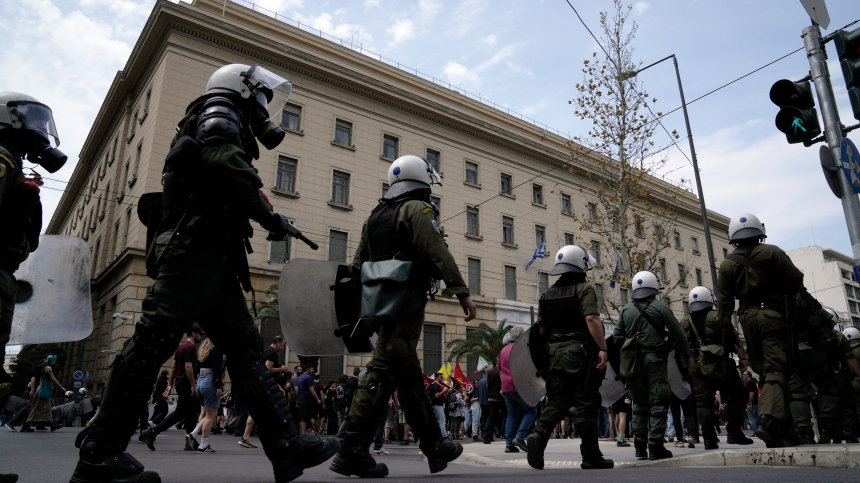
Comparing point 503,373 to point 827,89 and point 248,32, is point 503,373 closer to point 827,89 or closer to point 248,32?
point 827,89

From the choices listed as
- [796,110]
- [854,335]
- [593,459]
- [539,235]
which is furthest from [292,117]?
[593,459]

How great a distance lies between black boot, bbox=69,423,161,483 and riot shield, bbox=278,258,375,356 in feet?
5.11

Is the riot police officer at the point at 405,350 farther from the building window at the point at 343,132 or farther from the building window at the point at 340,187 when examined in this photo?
the building window at the point at 343,132

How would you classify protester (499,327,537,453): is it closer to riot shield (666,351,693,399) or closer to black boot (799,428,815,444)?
riot shield (666,351,693,399)

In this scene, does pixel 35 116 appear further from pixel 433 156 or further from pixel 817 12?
pixel 433 156

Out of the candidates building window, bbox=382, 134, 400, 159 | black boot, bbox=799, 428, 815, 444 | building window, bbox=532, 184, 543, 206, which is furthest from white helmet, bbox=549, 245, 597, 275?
building window, bbox=532, 184, 543, 206

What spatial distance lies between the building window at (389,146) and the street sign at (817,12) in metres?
22.3

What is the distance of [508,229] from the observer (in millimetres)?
31484

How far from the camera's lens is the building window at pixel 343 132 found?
86.6 feet

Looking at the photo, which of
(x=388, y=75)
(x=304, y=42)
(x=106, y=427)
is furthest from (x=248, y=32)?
(x=106, y=427)

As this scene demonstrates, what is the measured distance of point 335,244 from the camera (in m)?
25.0

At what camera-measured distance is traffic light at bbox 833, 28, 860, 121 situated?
20.0ft

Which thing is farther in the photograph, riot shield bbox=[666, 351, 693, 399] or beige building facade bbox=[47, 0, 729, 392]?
beige building facade bbox=[47, 0, 729, 392]

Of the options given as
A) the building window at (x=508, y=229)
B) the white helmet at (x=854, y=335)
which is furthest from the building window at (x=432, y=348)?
the white helmet at (x=854, y=335)
